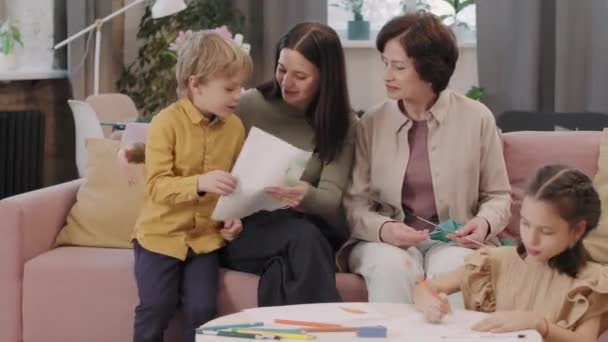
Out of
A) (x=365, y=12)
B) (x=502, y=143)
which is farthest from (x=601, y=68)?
(x=502, y=143)

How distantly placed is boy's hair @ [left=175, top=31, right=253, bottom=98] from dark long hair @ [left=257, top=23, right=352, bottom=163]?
0.59ft

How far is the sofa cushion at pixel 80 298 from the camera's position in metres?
2.40

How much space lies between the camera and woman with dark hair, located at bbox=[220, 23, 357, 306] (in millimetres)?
2246

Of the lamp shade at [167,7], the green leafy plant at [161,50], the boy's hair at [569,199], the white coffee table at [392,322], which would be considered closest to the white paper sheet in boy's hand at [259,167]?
the white coffee table at [392,322]

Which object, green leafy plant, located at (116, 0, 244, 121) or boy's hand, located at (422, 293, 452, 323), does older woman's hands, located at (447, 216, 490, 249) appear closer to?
boy's hand, located at (422, 293, 452, 323)

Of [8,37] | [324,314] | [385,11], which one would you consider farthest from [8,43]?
Answer: [324,314]

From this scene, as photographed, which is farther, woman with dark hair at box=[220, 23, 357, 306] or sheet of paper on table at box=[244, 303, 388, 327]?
woman with dark hair at box=[220, 23, 357, 306]

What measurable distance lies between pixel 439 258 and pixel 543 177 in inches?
22.3

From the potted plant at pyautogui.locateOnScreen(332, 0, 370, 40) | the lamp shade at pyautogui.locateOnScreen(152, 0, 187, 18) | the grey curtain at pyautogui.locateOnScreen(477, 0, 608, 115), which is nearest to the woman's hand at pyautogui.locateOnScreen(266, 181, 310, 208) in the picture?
the lamp shade at pyautogui.locateOnScreen(152, 0, 187, 18)

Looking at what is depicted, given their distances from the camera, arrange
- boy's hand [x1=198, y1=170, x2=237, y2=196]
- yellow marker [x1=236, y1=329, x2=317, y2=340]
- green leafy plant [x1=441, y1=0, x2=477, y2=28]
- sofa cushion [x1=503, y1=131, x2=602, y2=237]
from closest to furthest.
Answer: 1. yellow marker [x1=236, y1=329, x2=317, y2=340]
2. boy's hand [x1=198, y1=170, x2=237, y2=196]
3. sofa cushion [x1=503, y1=131, x2=602, y2=237]
4. green leafy plant [x1=441, y1=0, x2=477, y2=28]

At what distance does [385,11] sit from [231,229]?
2761mm

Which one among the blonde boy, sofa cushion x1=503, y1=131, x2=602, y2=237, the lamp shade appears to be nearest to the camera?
the blonde boy

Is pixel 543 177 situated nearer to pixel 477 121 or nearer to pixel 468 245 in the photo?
pixel 468 245

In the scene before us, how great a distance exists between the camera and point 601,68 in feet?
14.2
